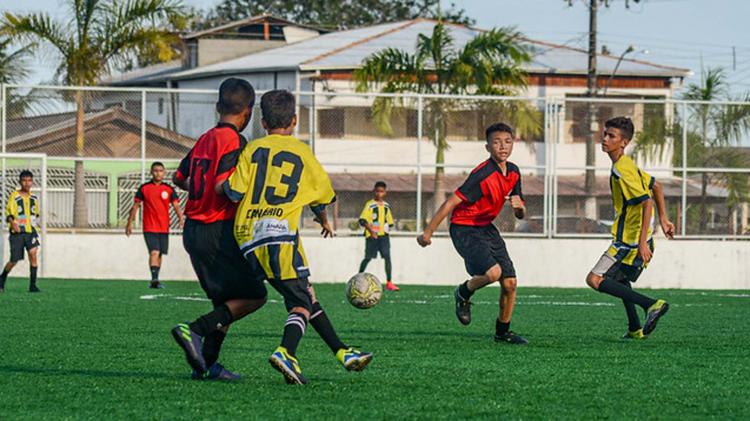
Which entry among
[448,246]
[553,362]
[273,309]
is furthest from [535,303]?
[553,362]

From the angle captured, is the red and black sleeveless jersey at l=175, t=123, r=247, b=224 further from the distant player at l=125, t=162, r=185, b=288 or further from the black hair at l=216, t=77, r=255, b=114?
the distant player at l=125, t=162, r=185, b=288

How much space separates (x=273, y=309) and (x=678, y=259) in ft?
36.3

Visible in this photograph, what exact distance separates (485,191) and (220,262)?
3.52 metres

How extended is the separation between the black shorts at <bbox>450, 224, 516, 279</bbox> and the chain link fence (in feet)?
39.5

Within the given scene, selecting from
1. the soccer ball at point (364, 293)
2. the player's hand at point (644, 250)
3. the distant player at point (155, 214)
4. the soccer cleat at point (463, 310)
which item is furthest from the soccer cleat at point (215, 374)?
the distant player at point (155, 214)

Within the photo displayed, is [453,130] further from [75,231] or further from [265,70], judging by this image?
[265,70]

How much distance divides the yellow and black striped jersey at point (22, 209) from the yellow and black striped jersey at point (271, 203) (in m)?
12.0

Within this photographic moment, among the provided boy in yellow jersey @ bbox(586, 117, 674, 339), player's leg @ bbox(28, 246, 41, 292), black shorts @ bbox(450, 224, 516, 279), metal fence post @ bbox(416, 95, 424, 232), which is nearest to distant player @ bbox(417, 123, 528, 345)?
black shorts @ bbox(450, 224, 516, 279)

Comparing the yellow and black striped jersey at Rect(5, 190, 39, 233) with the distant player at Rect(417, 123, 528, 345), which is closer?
the distant player at Rect(417, 123, 528, 345)

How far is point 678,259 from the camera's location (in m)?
23.6

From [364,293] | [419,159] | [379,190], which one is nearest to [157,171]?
[379,190]

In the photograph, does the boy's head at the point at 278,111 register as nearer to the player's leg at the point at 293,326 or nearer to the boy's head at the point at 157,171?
the player's leg at the point at 293,326

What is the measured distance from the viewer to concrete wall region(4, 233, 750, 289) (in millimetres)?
22969

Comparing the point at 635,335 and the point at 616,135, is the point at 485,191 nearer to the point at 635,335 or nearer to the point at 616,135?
the point at 616,135
